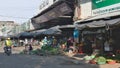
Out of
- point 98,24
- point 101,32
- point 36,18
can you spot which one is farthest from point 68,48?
point 36,18

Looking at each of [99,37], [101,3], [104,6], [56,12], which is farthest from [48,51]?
[104,6]

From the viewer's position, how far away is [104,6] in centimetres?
2309

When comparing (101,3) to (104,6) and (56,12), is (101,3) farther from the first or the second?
(56,12)

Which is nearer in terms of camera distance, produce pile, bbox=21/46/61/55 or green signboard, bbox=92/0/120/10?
green signboard, bbox=92/0/120/10

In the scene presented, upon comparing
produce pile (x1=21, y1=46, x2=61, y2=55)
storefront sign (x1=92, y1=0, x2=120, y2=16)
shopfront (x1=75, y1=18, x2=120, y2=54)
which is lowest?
produce pile (x1=21, y1=46, x2=61, y2=55)

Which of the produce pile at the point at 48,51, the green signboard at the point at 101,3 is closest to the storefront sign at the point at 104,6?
the green signboard at the point at 101,3

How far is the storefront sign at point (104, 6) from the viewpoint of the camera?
21.6 m

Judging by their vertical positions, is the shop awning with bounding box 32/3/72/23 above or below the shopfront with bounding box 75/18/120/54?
above

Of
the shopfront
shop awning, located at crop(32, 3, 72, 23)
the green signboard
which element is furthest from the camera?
shop awning, located at crop(32, 3, 72, 23)

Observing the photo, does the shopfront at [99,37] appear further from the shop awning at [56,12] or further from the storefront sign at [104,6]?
the shop awning at [56,12]

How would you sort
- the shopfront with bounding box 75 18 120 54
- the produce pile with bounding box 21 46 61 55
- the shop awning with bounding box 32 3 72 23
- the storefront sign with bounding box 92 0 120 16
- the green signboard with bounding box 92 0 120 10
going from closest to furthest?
the shopfront with bounding box 75 18 120 54 < the storefront sign with bounding box 92 0 120 16 < the green signboard with bounding box 92 0 120 10 < the produce pile with bounding box 21 46 61 55 < the shop awning with bounding box 32 3 72 23

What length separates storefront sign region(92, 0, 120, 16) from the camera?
21562mm

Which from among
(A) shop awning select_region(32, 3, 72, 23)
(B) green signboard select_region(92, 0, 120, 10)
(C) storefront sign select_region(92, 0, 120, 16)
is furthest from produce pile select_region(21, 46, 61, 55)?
(B) green signboard select_region(92, 0, 120, 10)

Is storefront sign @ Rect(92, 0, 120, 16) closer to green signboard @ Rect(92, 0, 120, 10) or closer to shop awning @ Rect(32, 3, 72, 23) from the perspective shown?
green signboard @ Rect(92, 0, 120, 10)
